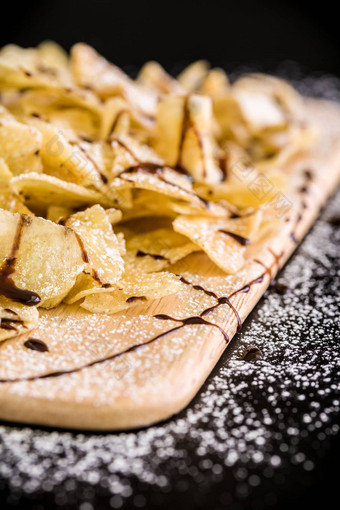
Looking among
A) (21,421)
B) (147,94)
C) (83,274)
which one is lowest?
(21,421)

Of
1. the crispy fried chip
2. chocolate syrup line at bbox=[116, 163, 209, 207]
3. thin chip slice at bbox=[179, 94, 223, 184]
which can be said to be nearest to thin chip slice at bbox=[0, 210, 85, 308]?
chocolate syrup line at bbox=[116, 163, 209, 207]

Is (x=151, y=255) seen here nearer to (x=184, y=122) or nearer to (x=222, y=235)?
(x=222, y=235)

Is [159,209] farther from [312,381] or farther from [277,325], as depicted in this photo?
[312,381]

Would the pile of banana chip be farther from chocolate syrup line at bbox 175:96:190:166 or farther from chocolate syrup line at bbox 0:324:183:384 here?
chocolate syrup line at bbox 0:324:183:384

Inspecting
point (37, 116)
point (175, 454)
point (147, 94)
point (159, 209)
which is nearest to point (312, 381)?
point (175, 454)

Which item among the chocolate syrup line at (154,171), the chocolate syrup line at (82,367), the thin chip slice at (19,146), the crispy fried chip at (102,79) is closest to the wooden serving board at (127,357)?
the chocolate syrup line at (82,367)

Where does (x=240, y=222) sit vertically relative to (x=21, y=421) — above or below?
above
